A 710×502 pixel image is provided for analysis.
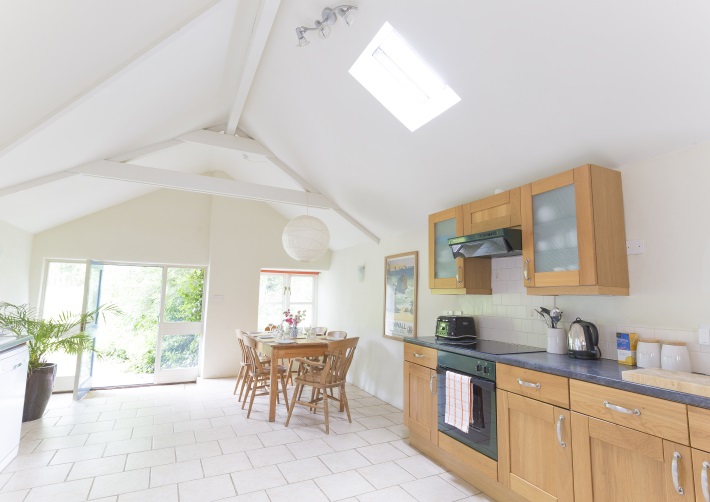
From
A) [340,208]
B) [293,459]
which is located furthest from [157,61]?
[293,459]

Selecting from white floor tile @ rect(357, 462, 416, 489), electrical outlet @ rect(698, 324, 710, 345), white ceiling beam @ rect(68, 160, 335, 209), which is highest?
white ceiling beam @ rect(68, 160, 335, 209)

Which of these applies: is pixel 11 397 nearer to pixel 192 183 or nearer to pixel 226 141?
pixel 192 183

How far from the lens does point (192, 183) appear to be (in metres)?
4.23

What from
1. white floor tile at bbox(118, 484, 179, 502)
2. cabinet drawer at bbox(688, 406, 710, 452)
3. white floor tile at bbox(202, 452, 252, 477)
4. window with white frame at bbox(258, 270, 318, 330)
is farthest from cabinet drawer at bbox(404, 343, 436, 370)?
window with white frame at bbox(258, 270, 318, 330)

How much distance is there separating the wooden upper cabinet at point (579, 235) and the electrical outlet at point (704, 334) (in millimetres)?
414

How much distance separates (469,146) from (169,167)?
4462 mm

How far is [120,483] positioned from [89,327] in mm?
3073

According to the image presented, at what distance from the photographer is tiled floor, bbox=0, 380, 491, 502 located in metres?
2.56

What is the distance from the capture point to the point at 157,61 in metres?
2.64

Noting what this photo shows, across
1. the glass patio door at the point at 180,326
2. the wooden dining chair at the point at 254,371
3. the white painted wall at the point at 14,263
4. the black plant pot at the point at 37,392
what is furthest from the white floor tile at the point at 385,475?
the white painted wall at the point at 14,263

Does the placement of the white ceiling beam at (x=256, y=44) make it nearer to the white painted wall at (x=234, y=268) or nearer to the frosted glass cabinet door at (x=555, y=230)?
the frosted glass cabinet door at (x=555, y=230)

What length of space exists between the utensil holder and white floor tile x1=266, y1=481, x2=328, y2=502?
6.27 feet

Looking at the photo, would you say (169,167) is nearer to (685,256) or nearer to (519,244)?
(519,244)

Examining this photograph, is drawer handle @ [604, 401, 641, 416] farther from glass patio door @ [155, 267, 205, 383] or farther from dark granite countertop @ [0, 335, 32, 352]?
glass patio door @ [155, 267, 205, 383]
